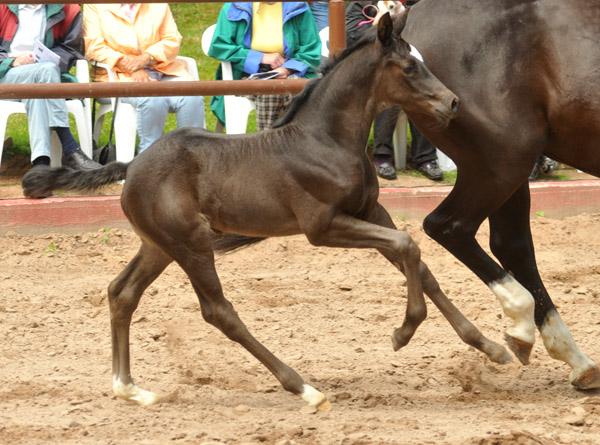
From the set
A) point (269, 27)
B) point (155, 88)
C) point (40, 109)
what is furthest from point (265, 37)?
point (40, 109)

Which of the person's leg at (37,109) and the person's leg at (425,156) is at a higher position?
the person's leg at (37,109)

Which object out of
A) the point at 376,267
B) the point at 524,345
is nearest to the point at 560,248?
the point at 376,267

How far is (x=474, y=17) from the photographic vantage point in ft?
13.2

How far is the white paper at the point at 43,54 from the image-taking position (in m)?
7.18

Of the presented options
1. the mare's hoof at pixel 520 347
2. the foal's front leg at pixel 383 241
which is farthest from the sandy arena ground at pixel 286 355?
the foal's front leg at pixel 383 241

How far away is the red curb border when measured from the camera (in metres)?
6.48

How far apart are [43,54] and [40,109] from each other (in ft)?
1.66

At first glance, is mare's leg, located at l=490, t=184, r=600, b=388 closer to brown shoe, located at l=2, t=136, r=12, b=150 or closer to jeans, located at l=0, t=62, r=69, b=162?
jeans, located at l=0, t=62, r=69, b=162

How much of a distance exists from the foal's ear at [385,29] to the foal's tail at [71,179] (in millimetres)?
1157

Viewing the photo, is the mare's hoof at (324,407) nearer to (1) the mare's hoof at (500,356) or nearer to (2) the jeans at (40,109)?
(1) the mare's hoof at (500,356)

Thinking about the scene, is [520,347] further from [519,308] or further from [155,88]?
[155,88]

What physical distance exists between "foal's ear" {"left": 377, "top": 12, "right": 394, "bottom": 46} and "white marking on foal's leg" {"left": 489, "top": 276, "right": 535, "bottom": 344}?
46.5 inches

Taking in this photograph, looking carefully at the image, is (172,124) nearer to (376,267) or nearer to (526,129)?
(376,267)

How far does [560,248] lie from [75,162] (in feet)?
11.6
